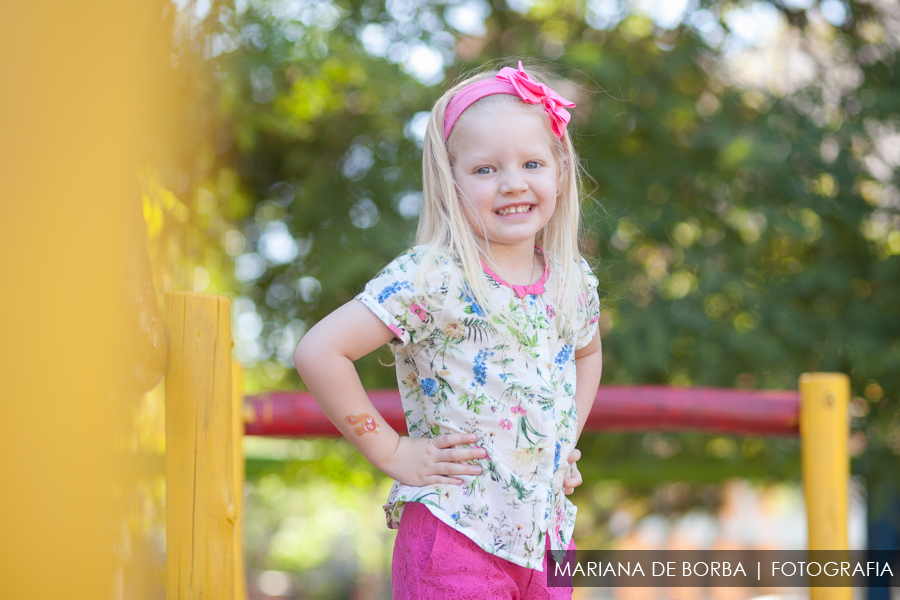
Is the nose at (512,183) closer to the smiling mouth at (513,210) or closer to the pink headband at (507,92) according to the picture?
the smiling mouth at (513,210)

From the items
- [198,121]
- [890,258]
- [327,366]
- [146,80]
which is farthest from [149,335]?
[890,258]

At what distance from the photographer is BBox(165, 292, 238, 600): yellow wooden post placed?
132cm

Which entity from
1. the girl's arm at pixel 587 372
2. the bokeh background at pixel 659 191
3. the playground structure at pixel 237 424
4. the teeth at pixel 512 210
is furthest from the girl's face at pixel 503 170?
the bokeh background at pixel 659 191

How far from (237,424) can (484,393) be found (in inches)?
46.5

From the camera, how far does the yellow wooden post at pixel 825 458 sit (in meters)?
2.34

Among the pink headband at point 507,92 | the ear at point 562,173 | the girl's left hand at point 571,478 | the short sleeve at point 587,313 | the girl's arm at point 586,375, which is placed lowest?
the girl's left hand at point 571,478

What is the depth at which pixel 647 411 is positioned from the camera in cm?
265

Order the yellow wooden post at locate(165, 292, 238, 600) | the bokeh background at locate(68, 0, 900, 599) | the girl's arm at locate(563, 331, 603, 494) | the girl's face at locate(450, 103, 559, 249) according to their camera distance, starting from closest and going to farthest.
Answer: the yellow wooden post at locate(165, 292, 238, 600) → the girl's face at locate(450, 103, 559, 249) → the girl's arm at locate(563, 331, 603, 494) → the bokeh background at locate(68, 0, 900, 599)

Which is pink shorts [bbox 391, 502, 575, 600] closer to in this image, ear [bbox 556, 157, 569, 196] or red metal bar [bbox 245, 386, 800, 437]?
ear [bbox 556, 157, 569, 196]

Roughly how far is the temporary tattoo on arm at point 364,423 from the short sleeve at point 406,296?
0.15 meters

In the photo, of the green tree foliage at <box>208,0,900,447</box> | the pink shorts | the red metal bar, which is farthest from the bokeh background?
the pink shorts

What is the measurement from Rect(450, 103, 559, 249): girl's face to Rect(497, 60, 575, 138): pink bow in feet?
0.12

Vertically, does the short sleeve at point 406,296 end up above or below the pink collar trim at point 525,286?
below

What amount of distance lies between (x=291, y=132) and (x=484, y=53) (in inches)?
42.3
